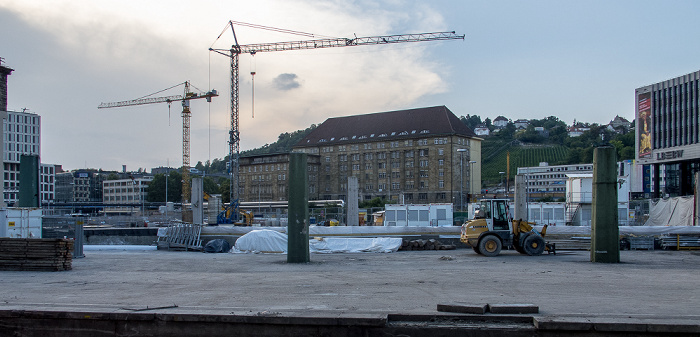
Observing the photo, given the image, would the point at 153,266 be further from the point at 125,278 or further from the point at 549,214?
the point at 549,214

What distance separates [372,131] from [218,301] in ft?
315

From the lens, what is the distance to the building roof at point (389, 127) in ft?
324

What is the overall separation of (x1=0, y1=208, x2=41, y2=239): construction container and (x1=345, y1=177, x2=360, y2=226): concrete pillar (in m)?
16.3

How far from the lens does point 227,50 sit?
89.3 metres

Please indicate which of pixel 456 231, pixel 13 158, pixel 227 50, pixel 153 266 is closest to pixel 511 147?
pixel 227 50

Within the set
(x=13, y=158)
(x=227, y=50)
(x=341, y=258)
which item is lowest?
(x=341, y=258)

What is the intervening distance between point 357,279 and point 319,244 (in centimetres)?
1188

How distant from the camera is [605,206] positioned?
1903 cm

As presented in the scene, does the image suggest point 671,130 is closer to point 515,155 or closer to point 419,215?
point 419,215

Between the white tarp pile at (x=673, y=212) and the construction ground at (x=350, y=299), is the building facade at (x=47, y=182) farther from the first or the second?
the white tarp pile at (x=673, y=212)

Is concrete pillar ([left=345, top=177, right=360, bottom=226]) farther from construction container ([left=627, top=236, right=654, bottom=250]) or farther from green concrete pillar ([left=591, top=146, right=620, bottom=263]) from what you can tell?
green concrete pillar ([left=591, top=146, right=620, bottom=263])

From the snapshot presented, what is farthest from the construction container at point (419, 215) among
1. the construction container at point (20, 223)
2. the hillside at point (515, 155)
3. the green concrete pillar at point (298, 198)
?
the hillside at point (515, 155)

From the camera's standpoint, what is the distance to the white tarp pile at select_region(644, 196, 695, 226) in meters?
33.0

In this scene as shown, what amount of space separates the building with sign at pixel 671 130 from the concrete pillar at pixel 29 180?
2714 inches
